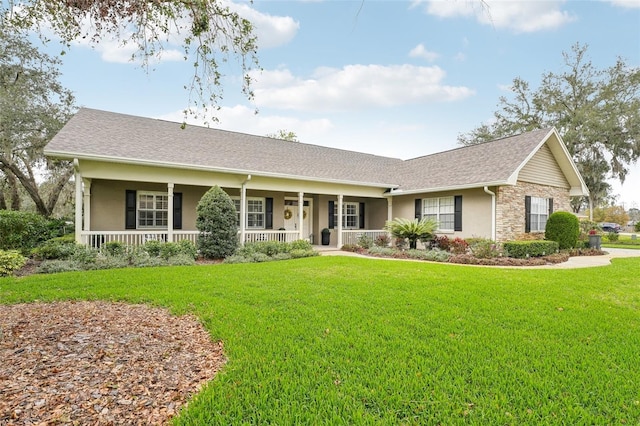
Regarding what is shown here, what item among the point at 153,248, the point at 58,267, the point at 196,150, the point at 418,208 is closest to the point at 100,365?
the point at 58,267

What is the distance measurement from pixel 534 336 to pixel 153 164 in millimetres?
11140

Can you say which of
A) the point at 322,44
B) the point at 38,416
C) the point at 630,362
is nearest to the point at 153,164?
the point at 322,44

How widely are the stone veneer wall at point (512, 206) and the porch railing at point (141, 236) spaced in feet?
27.8

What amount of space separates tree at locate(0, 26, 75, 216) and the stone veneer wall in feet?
72.2

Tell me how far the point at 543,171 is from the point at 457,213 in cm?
430

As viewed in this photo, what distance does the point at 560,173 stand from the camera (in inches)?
596

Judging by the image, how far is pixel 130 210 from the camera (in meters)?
12.3

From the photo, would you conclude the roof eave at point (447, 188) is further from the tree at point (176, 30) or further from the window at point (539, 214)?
the tree at point (176, 30)

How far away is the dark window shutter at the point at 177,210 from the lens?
12977mm

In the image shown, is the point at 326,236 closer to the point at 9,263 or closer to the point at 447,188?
the point at 447,188

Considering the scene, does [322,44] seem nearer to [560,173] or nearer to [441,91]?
[441,91]

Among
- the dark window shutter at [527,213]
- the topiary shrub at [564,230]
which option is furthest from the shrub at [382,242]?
the topiary shrub at [564,230]

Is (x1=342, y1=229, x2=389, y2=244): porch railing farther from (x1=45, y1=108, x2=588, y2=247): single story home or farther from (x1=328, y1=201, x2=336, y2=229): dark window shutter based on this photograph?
(x1=328, y1=201, x2=336, y2=229): dark window shutter

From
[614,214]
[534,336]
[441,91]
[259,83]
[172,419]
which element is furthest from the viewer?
[614,214]
